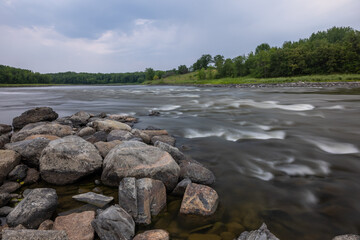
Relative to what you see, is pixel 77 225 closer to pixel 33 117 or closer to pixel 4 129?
pixel 4 129

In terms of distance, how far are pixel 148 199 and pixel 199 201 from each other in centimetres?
89

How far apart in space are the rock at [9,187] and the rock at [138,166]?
174 centimetres

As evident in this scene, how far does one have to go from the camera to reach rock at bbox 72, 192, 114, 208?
11.9 ft

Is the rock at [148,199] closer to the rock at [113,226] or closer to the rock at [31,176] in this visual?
the rock at [113,226]

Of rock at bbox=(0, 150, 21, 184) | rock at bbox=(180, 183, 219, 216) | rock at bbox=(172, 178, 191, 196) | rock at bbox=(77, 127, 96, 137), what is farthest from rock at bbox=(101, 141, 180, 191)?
rock at bbox=(77, 127, 96, 137)

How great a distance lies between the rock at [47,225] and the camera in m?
2.92

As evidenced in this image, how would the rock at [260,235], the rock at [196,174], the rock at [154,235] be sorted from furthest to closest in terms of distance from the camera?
the rock at [196,174] < the rock at [154,235] < the rock at [260,235]

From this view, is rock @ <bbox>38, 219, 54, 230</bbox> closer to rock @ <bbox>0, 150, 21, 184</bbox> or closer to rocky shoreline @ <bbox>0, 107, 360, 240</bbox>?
rocky shoreline @ <bbox>0, 107, 360, 240</bbox>

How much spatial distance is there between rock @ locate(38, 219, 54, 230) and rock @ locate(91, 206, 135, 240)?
2.28 feet

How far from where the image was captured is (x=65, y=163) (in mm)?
4363

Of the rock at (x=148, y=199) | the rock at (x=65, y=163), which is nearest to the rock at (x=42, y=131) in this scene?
the rock at (x=65, y=163)

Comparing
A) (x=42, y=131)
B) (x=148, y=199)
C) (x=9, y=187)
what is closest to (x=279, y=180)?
(x=148, y=199)

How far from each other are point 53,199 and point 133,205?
4.66 feet

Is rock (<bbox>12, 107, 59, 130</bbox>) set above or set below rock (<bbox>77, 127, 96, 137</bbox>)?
above
